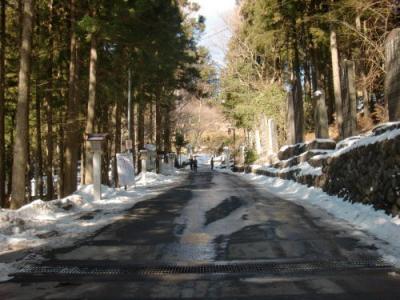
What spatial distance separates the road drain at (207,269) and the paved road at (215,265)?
1cm

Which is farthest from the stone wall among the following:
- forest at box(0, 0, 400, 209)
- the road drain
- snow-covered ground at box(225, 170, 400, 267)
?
the road drain

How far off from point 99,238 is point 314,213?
218 inches

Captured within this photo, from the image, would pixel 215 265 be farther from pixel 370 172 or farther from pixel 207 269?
pixel 370 172

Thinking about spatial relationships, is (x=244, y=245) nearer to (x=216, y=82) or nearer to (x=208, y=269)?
(x=208, y=269)

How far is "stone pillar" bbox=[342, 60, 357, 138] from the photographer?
17994mm

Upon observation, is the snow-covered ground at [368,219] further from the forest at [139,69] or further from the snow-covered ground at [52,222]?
the snow-covered ground at [52,222]

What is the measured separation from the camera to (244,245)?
26.6 feet

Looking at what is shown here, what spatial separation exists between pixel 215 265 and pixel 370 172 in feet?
18.9

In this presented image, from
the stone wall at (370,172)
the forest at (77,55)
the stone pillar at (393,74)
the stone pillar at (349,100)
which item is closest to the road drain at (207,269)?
the stone wall at (370,172)

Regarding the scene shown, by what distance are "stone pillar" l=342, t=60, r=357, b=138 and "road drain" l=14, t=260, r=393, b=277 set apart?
1221 cm

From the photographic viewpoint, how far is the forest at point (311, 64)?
19.5 metres

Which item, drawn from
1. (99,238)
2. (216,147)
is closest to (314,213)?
(99,238)

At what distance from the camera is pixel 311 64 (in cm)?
3678

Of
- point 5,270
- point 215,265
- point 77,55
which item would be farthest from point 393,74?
point 77,55
